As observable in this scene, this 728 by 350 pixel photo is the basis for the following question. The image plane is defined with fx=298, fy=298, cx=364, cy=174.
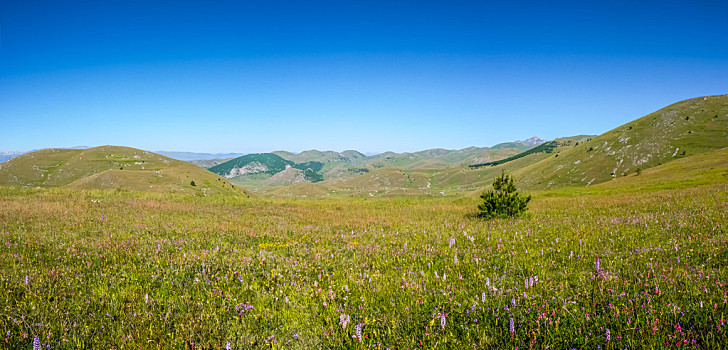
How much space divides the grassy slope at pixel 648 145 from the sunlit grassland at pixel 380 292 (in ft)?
585

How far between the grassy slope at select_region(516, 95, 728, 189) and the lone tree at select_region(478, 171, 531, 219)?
16935cm

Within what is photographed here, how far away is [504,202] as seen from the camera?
14312 millimetres

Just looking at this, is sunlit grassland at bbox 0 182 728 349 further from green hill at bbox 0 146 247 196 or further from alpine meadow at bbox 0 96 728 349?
green hill at bbox 0 146 247 196

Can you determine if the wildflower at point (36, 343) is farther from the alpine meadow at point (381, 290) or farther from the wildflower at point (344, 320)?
the wildflower at point (344, 320)

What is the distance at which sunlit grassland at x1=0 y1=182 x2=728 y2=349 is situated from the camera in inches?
128

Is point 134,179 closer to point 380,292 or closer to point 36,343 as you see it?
point 36,343

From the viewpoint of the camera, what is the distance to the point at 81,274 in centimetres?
550

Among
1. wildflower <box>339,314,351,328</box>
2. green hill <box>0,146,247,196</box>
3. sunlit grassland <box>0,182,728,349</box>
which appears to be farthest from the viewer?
green hill <box>0,146,247,196</box>

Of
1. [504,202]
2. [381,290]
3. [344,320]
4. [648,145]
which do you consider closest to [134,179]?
[504,202]

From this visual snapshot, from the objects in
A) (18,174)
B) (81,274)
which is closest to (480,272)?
(81,274)

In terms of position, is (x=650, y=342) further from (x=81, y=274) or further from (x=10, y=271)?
(x=10, y=271)

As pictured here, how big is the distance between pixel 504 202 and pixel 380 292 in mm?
11689

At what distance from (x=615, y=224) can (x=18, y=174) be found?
293 meters

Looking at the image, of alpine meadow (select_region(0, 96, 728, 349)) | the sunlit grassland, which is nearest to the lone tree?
alpine meadow (select_region(0, 96, 728, 349))
